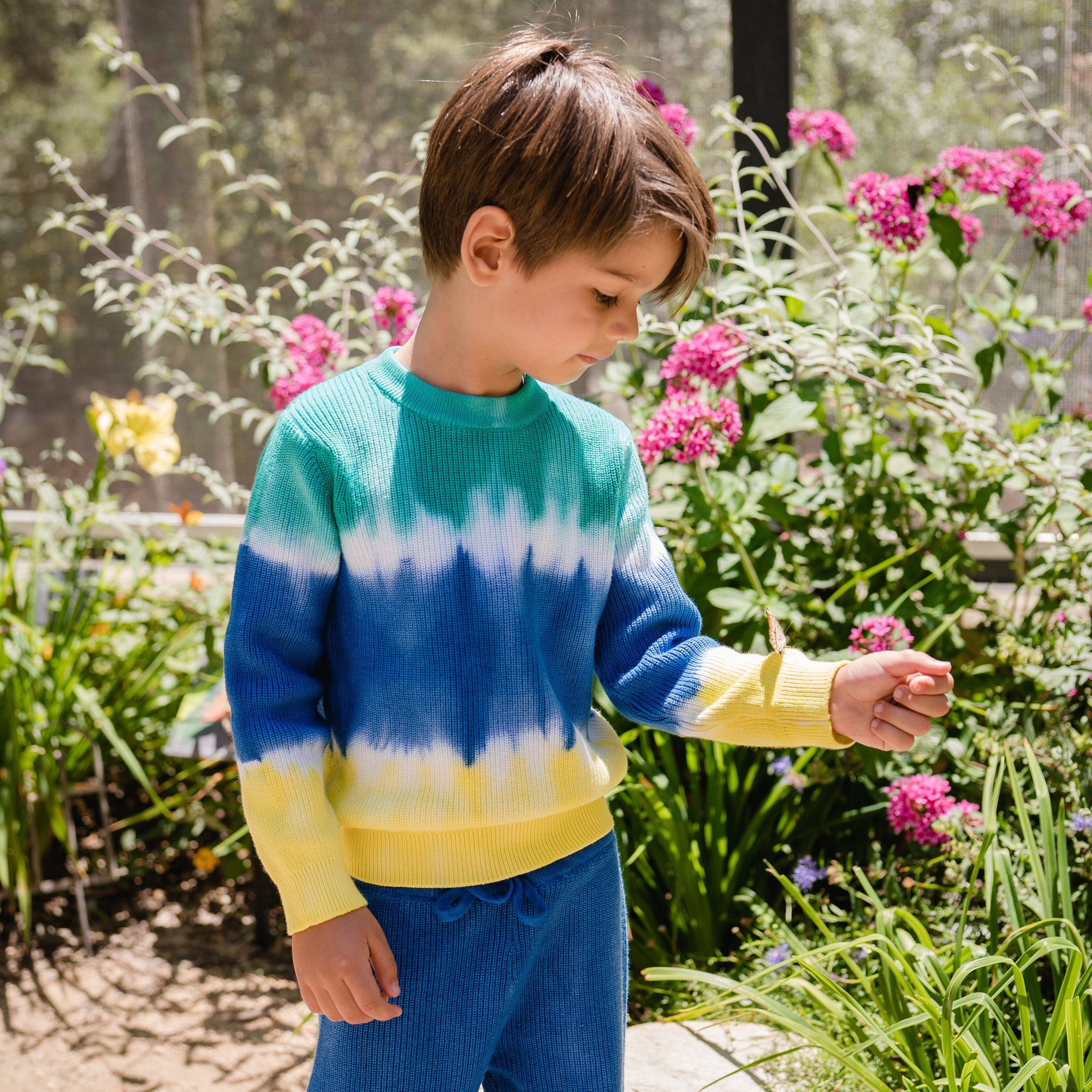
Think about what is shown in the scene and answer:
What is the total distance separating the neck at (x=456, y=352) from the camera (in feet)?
3.34

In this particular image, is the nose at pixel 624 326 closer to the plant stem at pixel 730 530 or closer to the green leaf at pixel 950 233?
the plant stem at pixel 730 530

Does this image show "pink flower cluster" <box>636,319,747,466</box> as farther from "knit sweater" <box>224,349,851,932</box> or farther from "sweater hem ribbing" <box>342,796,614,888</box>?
"sweater hem ribbing" <box>342,796,614,888</box>

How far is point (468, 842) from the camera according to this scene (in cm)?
103

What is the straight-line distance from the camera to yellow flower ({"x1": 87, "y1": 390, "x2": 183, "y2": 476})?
2.38 m

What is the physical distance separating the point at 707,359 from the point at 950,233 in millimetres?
A: 578

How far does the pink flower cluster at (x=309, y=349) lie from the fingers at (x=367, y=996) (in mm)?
1272

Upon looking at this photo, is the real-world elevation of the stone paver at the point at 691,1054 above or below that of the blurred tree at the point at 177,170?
below

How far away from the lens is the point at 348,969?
937 millimetres

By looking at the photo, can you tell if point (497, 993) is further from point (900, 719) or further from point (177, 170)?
point (177, 170)

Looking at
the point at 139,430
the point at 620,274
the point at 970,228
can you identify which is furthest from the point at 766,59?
the point at 620,274

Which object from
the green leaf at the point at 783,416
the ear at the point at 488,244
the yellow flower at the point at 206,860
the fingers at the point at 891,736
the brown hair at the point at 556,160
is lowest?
the yellow flower at the point at 206,860

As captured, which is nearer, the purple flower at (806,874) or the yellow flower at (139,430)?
the purple flower at (806,874)

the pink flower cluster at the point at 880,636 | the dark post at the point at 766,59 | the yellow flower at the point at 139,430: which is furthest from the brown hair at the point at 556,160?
the dark post at the point at 766,59

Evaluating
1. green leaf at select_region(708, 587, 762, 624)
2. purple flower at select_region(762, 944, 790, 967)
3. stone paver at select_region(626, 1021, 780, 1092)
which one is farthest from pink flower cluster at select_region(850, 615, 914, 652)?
stone paver at select_region(626, 1021, 780, 1092)
